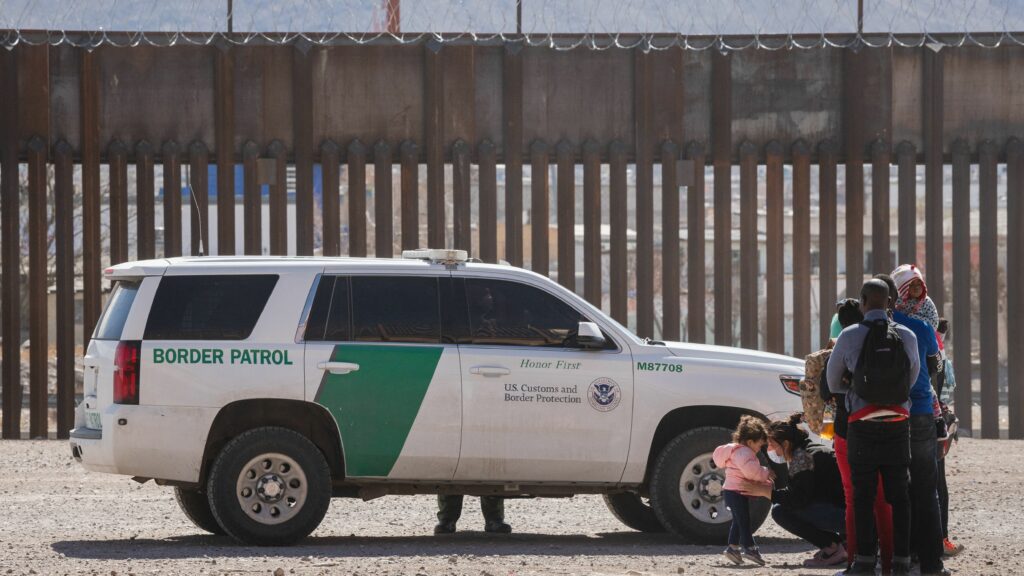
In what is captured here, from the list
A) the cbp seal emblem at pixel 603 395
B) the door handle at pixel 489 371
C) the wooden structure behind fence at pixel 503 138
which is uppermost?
the wooden structure behind fence at pixel 503 138

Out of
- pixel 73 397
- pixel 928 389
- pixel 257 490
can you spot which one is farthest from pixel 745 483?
pixel 73 397

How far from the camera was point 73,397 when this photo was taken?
51.3 feet

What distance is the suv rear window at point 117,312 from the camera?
29.4ft

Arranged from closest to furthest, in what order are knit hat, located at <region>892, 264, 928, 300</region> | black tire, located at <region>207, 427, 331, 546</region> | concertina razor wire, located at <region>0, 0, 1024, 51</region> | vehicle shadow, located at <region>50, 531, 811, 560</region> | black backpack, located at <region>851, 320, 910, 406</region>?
1. black backpack, located at <region>851, 320, 910, 406</region>
2. knit hat, located at <region>892, 264, 928, 300</region>
3. vehicle shadow, located at <region>50, 531, 811, 560</region>
4. black tire, located at <region>207, 427, 331, 546</region>
5. concertina razor wire, located at <region>0, 0, 1024, 51</region>

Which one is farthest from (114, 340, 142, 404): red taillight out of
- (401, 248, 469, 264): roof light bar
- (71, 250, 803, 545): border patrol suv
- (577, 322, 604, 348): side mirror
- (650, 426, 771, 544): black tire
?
(650, 426, 771, 544): black tire

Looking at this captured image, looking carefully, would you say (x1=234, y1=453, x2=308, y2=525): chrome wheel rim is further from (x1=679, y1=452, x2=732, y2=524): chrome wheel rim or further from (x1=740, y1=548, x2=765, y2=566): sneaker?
(x1=740, y1=548, x2=765, y2=566): sneaker

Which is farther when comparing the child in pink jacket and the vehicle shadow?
the vehicle shadow

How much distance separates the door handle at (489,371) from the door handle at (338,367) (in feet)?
2.31

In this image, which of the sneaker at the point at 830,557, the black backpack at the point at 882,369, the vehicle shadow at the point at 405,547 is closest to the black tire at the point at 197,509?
the vehicle shadow at the point at 405,547

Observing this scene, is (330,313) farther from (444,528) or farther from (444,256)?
(444,528)

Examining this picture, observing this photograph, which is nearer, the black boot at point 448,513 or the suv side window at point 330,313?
the suv side window at point 330,313

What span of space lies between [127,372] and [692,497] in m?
→ 3.47

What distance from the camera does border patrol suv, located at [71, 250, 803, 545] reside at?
345 inches

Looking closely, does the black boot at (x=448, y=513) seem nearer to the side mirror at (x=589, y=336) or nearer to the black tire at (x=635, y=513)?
the black tire at (x=635, y=513)
